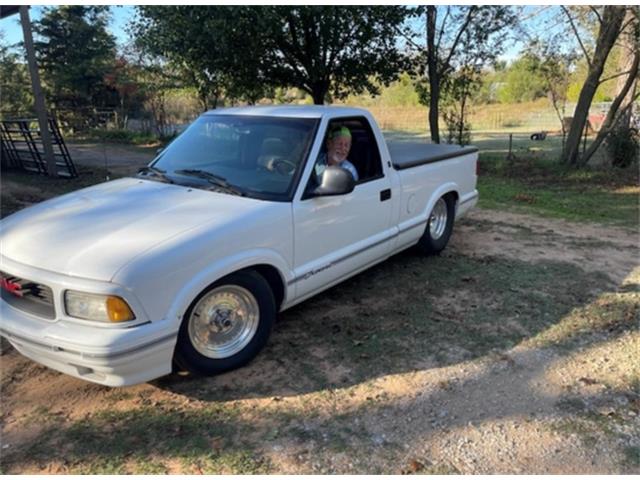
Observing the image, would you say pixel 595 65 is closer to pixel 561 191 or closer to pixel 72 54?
pixel 561 191

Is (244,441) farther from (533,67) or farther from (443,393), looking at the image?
(533,67)

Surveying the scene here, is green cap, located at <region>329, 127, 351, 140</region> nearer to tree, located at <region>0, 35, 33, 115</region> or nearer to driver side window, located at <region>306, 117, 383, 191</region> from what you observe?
→ driver side window, located at <region>306, 117, 383, 191</region>

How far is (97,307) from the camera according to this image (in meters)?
2.84

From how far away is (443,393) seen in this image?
3334mm

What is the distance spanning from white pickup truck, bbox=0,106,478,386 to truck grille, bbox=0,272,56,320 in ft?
0.04

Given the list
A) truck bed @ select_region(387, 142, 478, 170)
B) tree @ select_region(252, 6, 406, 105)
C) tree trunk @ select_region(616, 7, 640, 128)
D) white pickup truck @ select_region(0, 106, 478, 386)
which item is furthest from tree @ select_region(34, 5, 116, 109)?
white pickup truck @ select_region(0, 106, 478, 386)

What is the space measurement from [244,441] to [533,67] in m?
14.0

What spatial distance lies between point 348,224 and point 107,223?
6.22ft

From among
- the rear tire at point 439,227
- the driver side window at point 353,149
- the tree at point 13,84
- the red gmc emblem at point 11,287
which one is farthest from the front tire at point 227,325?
the tree at point 13,84

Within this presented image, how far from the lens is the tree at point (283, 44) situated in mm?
12469

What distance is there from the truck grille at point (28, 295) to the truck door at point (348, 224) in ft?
5.35

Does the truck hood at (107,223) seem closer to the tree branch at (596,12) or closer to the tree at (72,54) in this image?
the tree branch at (596,12)

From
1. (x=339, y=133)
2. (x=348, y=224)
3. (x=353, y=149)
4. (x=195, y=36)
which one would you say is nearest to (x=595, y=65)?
→ (x=195, y=36)

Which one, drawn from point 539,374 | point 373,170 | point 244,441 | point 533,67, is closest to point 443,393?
point 539,374
